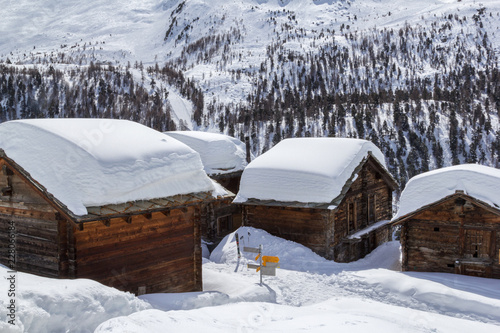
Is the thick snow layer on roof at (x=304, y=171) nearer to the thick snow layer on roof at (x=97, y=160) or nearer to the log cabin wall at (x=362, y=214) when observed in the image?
the log cabin wall at (x=362, y=214)

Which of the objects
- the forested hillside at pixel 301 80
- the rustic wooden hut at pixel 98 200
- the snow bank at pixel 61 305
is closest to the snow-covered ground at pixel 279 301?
the snow bank at pixel 61 305

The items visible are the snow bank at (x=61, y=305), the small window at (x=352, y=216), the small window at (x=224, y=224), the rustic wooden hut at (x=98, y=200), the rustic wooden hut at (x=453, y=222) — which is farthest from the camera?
the small window at (x=224, y=224)

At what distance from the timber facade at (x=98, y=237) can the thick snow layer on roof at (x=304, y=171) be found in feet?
22.1

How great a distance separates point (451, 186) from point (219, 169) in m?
12.2

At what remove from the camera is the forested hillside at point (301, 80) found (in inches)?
2603

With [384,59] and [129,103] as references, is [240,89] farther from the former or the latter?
[384,59]

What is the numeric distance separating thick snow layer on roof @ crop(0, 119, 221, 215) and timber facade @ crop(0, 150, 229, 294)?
0.22m

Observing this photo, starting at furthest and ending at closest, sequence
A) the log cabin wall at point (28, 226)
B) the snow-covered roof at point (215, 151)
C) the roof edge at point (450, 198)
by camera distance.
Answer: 1. the snow-covered roof at point (215, 151)
2. the roof edge at point (450, 198)
3. the log cabin wall at point (28, 226)

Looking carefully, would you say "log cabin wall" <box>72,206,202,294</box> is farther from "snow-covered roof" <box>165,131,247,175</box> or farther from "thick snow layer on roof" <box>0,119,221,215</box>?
"snow-covered roof" <box>165,131,247,175</box>

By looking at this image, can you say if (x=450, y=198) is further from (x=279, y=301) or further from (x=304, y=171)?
(x=279, y=301)

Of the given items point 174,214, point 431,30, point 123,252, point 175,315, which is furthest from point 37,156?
point 431,30

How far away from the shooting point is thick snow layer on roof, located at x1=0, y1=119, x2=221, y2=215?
9586 millimetres

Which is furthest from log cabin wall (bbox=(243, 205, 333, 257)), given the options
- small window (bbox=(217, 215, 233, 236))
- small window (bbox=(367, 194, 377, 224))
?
small window (bbox=(367, 194, 377, 224))

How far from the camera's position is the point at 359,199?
69.3 feet
